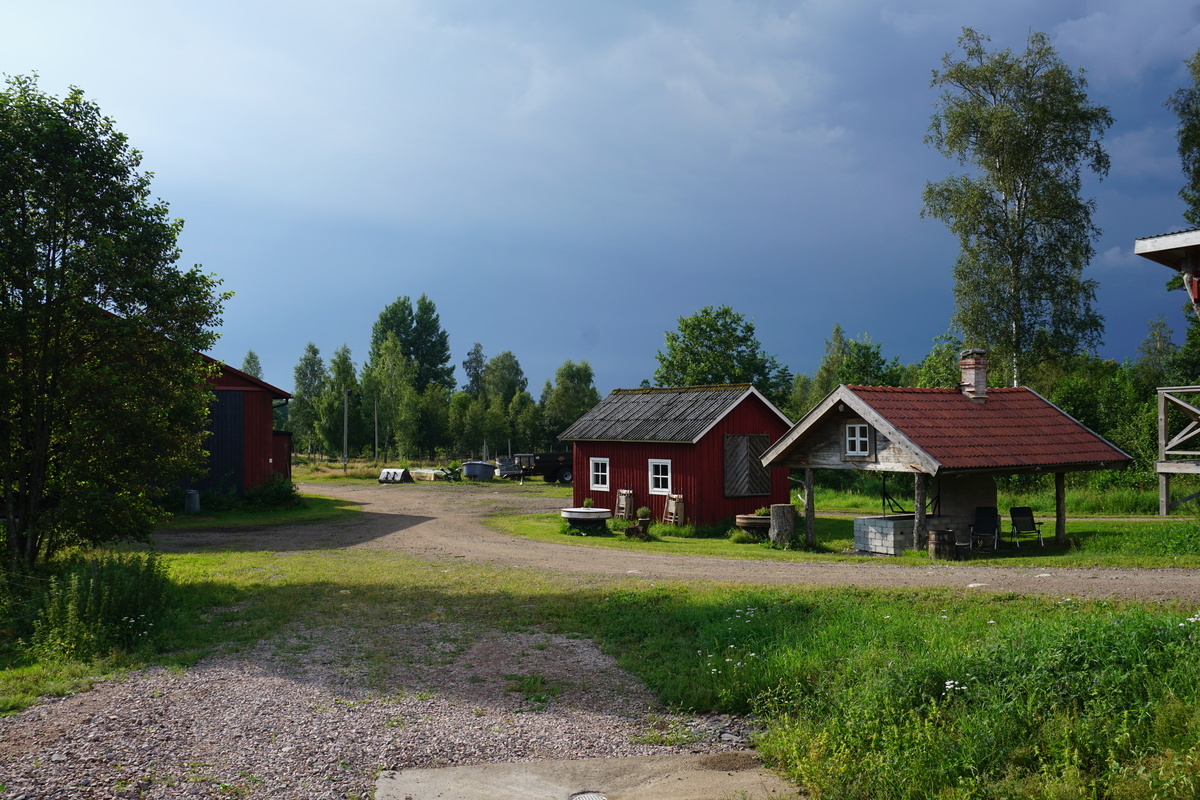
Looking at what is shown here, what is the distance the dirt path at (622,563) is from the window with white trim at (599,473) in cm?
422

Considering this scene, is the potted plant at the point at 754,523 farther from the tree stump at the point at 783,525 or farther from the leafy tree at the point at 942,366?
the leafy tree at the point at 942,366

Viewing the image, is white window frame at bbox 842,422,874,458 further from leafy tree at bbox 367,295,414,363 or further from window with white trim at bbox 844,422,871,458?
leafy tree at bbox 367,295,414,363

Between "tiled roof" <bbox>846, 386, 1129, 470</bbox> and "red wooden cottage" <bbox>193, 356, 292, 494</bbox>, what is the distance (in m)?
21.9

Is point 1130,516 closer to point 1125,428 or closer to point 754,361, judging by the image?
point 1125,428

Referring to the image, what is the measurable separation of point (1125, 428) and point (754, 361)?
2218cm

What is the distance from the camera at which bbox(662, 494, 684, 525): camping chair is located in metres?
23.8

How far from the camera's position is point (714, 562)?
17.0 m

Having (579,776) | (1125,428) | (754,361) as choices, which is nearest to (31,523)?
(579,776)

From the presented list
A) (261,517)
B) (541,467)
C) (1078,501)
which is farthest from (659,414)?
(541,467)

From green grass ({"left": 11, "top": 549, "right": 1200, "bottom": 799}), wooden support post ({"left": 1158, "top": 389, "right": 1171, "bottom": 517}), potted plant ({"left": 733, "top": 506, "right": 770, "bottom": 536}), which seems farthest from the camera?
wooden support post ({"left": 1158, "top": 389, "right": 1171, "bottom": 517})

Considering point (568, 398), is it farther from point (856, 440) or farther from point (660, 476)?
point (856, 440)

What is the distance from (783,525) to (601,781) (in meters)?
14.7

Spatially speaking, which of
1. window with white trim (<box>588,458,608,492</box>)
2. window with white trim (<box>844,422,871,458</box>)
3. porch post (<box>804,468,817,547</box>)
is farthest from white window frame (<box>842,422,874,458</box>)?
window with white trim (<box>588,458,608,492</box>)

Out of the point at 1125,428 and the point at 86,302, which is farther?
the point at 1125,428
